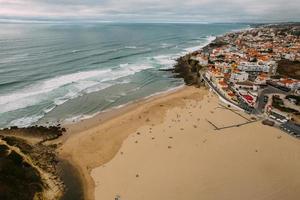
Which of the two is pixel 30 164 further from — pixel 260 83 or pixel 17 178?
pixel 260 83

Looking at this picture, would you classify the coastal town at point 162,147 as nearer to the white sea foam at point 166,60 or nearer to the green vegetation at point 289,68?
the green vegetation at point 289,68

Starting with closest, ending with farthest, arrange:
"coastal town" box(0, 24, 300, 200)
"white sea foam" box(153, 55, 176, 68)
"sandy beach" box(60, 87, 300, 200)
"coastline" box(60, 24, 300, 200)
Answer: "sandy beach" box(60, 87, 300, 200) < "coastal town" box(0, 24, 300, 200) < "coastline" box(60, 24, 300, 200) < "white sea foam" box(153, 55, 176, 68)

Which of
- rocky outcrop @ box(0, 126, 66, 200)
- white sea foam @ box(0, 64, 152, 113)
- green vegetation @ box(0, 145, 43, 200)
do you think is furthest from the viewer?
white sea foam @ box(0, 64, 152, 113)

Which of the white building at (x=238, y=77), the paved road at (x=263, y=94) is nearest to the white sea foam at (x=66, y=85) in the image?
the white building at (x=238, y=77)

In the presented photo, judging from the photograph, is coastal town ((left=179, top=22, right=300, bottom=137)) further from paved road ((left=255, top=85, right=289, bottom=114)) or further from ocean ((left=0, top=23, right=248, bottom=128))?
ocean ((left=0, top=23, right=248, bottom=128))

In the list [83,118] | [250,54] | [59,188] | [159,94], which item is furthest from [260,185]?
[250,54]

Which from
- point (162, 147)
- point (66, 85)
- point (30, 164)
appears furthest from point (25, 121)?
point (162, 147)

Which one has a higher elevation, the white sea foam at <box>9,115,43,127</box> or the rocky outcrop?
the rocky outcrop

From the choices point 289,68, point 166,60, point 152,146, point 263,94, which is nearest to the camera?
point 152,146

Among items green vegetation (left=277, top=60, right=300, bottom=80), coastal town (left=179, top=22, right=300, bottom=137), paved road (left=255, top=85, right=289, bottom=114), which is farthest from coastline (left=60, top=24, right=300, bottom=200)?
green vegetation (left=277, top=60, right=300, bottom=80)
